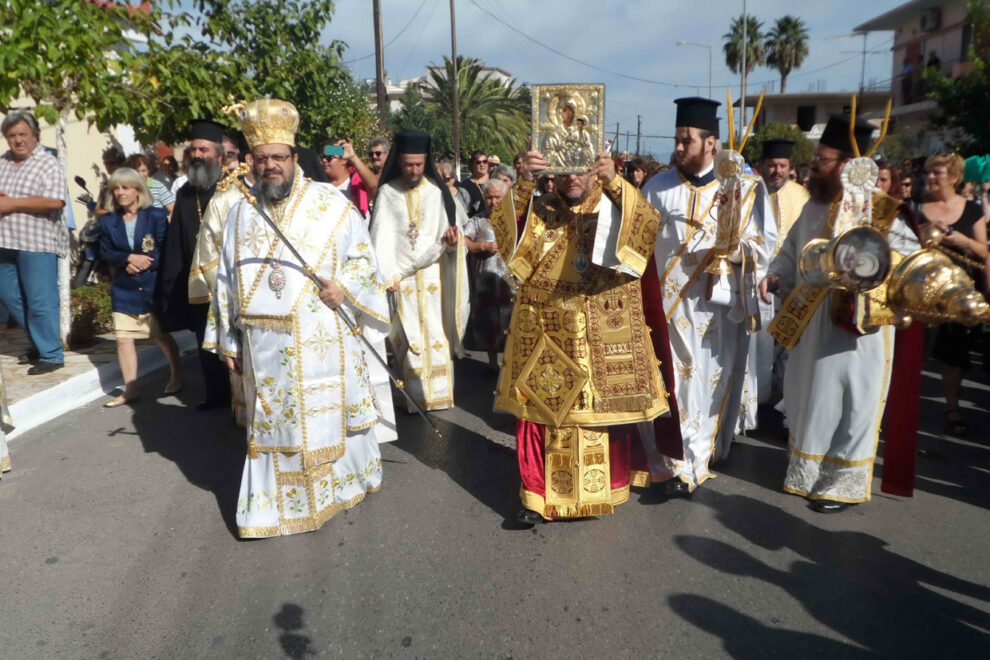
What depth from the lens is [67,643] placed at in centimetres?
331

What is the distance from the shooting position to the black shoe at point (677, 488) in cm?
473

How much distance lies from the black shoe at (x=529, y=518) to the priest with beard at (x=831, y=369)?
62.2 inches

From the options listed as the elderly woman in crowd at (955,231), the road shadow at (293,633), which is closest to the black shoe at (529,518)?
the road shadow at (293,633)

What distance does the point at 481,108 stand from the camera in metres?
42.8

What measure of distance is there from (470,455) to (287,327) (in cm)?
188

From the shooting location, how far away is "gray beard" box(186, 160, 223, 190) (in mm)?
6125

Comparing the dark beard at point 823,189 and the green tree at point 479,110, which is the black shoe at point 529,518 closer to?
the dark beard at point 823,189

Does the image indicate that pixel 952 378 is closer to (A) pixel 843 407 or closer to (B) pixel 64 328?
(A) pixel 843 407

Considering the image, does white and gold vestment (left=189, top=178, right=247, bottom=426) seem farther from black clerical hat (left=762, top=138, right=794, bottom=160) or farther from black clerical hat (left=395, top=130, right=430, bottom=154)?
black clerical hat (left=762, top=138, right=794, bottom=160)

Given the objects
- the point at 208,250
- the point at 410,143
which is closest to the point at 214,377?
the point at 208,250

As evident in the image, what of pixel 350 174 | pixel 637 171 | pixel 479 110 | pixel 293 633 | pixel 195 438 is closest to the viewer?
pixel 293 633

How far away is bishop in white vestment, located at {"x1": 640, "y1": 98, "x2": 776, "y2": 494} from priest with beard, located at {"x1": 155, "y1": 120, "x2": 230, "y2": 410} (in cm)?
338

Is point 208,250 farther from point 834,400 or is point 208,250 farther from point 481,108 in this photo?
point 481,108

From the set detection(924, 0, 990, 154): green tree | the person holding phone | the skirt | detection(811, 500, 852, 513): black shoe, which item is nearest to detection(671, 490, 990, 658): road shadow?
detection(811, 500, 852, 513): black shoe
